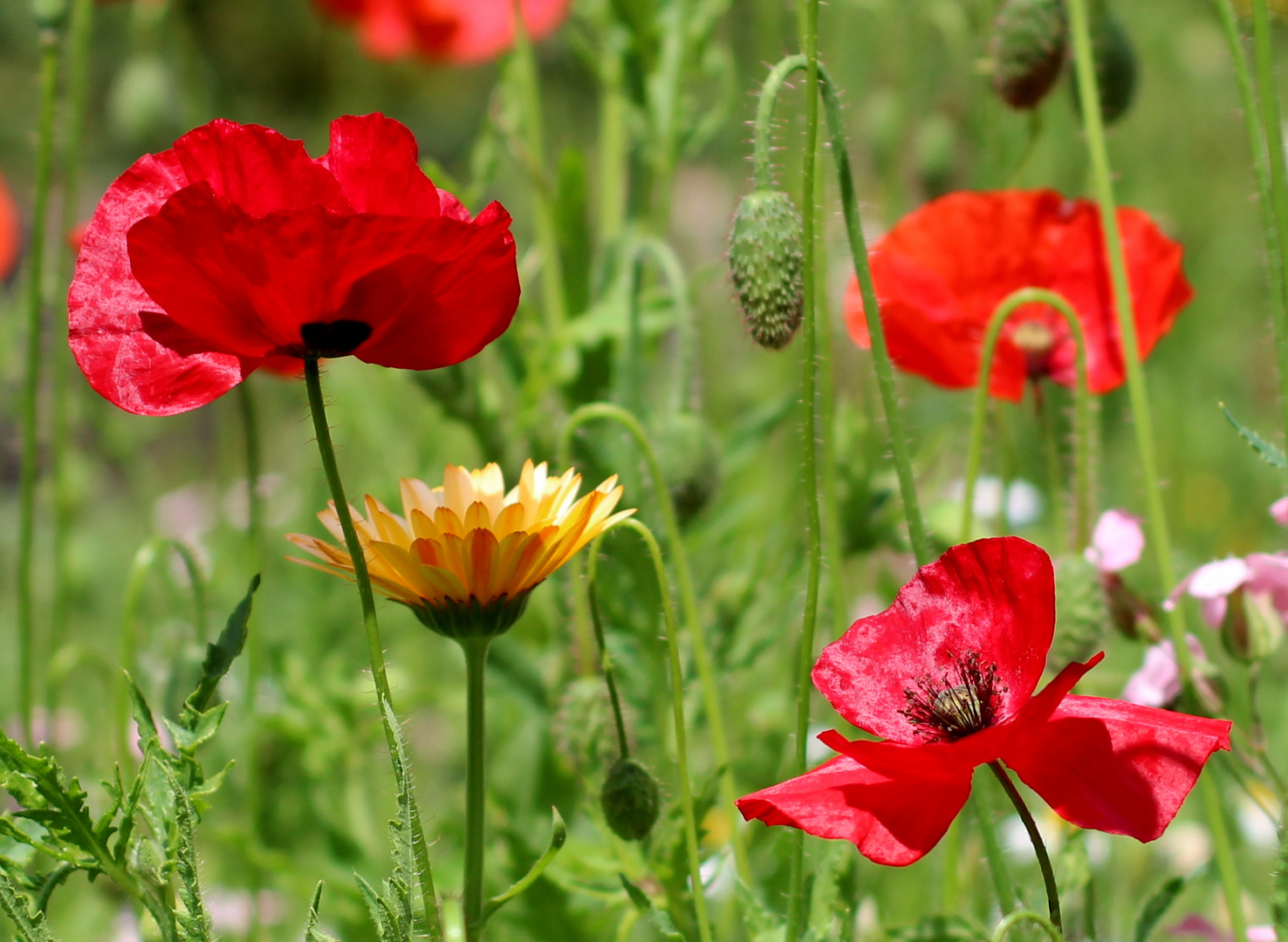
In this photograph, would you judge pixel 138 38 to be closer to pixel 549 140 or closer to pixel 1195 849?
pixel 549 140

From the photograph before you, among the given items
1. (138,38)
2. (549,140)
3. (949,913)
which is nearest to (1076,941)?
(949,913)

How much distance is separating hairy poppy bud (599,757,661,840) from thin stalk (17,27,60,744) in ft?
1.89

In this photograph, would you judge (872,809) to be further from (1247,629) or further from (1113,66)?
(1113,66)

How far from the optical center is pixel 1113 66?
42.4 inches

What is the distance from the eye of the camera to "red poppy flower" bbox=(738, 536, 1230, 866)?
57cm

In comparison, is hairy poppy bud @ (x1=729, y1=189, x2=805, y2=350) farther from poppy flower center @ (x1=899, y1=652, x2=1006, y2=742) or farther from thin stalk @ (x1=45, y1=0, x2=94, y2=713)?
thin stalk @ (x1=45, y1=0, x2=94, y2=713)

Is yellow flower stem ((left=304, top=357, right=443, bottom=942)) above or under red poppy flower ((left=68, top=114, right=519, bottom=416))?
under

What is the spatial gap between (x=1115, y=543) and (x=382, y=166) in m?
0.62

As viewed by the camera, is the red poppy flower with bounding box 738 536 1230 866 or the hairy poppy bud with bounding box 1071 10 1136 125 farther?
the hairy poppy bud with bounding box 1071 10 1136 125

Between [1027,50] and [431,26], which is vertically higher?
[431,26]

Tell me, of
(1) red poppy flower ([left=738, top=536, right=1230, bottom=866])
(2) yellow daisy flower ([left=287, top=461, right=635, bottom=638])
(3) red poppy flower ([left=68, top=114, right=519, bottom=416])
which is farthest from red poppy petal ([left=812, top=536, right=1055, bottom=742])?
(3) red poppy flower ([left=68, top=114, right=519, bottom=416])

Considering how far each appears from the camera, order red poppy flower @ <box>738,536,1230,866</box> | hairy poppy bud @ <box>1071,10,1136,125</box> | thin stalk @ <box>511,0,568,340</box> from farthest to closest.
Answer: thin stalk @ <box>511,0,568,340</box> → hairy poppy bud @ <box>1071,10,1136,125</box> → red poppy flower @ <box>738,536,1230,866</box>

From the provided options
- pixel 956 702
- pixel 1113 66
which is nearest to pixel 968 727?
pixel 956 702

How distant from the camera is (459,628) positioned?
0.68m
